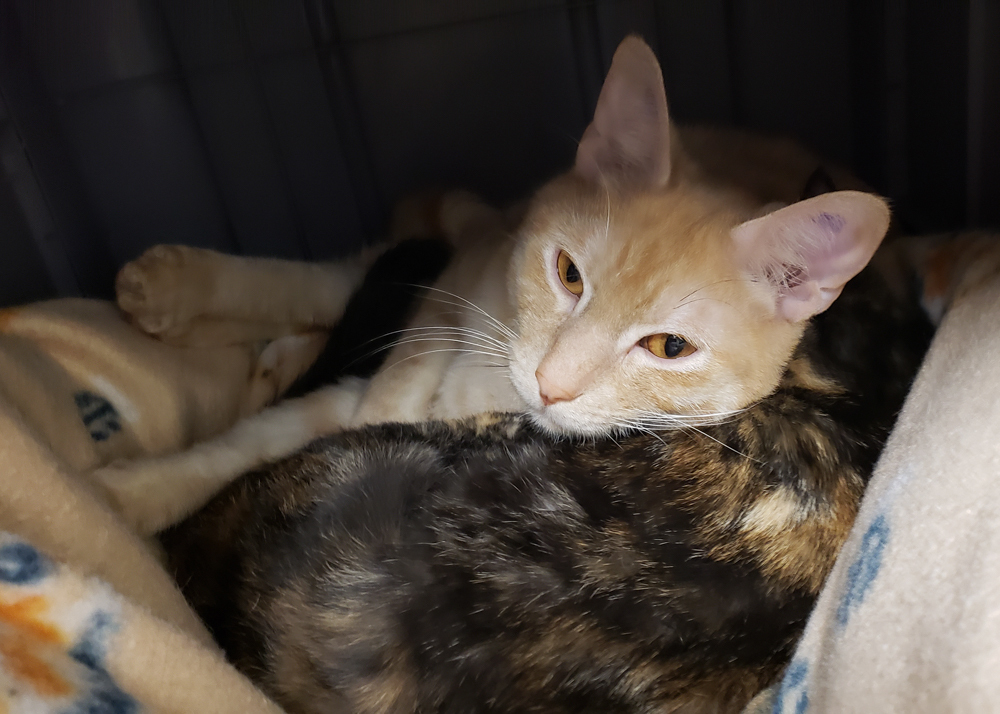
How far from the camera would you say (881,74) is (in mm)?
1688

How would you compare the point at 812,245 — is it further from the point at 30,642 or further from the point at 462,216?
the point at 30,642

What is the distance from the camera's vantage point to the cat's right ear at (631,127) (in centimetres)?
99

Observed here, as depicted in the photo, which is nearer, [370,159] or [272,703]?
[272,703]

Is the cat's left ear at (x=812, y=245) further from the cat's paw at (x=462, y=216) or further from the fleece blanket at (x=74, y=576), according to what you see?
the fleece blanket at (x=74, y=576)

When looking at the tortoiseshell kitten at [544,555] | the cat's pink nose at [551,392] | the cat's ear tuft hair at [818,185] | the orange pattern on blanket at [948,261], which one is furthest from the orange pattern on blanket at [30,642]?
the orange pattern on blanket at [948,261]

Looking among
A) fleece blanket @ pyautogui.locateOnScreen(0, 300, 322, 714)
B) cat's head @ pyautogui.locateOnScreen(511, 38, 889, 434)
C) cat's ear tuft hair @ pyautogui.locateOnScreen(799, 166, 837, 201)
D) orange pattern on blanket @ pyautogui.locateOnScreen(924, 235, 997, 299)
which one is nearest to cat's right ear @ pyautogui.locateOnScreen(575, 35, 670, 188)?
cat's head @ pyautogui.locateOnScreen(511, 38, 889, 434)

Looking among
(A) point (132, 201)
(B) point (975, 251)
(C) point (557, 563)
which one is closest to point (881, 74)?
(B) point (975, 251)

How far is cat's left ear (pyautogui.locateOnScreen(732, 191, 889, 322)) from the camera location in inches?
35.4

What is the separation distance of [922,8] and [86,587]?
1.77m

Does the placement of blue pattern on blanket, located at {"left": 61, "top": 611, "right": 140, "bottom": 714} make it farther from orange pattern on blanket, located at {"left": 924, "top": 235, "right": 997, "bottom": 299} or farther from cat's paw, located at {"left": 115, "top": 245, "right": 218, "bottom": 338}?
orange pattern on blanket, located at {"left": 924, "top": 235, "right": 997, "bottom": 299}

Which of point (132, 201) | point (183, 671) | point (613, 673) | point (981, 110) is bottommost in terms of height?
point (613, 673)

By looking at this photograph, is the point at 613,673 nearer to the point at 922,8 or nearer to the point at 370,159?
the point at 370,159

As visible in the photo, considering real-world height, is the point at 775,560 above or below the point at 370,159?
below

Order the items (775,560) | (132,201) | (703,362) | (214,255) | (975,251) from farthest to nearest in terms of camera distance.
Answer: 1. (132,201)
2. (214,255)
3. (975,251)
4. (703,362)
5. (775,560)
